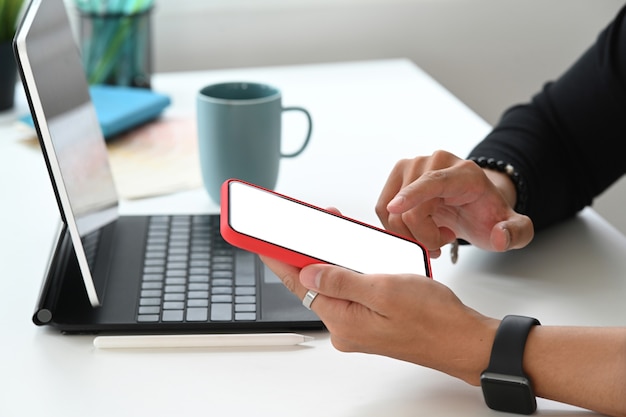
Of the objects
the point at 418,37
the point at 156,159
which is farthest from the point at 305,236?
the point at 418,37

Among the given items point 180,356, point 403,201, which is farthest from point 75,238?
point 403,201

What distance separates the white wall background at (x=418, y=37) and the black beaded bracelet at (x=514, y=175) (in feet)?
2.58

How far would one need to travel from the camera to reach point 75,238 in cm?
66

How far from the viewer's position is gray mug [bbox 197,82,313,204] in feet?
2.90

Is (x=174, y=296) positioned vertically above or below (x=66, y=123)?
below

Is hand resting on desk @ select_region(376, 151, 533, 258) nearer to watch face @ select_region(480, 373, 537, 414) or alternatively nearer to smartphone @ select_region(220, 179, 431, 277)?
smartphone @ select_region(220, 179, 431, 277)

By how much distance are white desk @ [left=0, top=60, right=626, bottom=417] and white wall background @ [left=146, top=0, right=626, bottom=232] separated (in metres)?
0.42

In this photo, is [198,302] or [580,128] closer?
[198,302]

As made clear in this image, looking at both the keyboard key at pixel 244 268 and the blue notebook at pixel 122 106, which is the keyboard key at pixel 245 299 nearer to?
the keyboard key at pixel 244 268

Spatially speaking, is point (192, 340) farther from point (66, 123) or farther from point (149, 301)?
point (66, 123)

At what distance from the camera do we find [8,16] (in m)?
1.18

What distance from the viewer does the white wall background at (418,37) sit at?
157cm

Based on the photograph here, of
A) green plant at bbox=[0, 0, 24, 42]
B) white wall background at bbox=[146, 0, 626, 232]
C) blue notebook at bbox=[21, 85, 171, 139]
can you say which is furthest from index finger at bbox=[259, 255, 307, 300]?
white wall background at bbox=[146, 0, 626, 232]

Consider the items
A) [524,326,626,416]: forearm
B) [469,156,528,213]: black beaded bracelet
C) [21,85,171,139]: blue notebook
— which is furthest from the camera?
[21,85,171,139]: blue notebook
